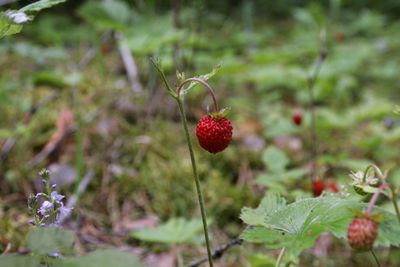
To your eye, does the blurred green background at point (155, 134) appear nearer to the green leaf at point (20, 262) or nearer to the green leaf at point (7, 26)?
the green leaf at point (7, 26)

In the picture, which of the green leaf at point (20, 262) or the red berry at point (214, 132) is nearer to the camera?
the green leaf at point (20, 262)

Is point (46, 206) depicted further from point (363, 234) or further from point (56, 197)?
point (363, 234)

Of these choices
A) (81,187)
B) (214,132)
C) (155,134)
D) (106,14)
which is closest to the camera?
(214,132)

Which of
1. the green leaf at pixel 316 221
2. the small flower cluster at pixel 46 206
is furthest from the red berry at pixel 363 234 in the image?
the small flower cluster at pixel 46 206

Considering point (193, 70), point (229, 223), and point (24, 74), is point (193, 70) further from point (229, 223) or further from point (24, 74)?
point (229, 223)

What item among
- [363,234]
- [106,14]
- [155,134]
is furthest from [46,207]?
[106,14]

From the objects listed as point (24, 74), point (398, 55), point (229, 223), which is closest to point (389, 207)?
point (229, 223)
